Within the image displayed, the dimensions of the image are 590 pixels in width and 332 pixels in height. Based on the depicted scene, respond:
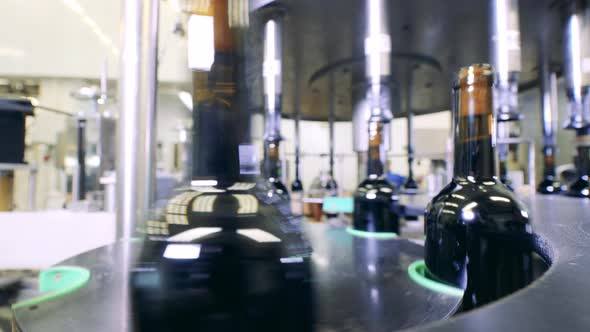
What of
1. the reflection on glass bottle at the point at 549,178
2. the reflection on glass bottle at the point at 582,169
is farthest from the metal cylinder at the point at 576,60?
the reflection on glass bottle at the point at 549,178

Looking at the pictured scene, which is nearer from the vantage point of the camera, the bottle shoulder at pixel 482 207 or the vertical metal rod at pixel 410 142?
the bottle shoulder at pixel 482 207

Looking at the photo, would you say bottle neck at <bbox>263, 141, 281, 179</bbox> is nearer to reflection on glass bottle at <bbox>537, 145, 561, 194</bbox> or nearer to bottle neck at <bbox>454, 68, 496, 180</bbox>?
bottle neck at <bbox>454, 68, 496, 180</bbox>

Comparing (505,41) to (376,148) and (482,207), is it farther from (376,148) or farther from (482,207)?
(482,207)

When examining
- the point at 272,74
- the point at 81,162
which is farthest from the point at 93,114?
the point at 272,74

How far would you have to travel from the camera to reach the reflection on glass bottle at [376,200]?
500 millimetres

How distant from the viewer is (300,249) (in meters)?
0.18

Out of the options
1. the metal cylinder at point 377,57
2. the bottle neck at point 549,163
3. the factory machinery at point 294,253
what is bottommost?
the factory machinery at point 294,253

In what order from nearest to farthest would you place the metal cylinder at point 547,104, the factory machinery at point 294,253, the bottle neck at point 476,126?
1. the factory machinery at point 294,253
2. the bottle neck at point 476,126
3. the metal cylinder at point 547,104

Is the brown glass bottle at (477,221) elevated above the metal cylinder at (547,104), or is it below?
below

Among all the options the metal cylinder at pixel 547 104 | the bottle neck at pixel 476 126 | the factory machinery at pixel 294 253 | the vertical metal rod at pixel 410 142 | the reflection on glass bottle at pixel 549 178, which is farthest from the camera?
the vertical metal rod at pixel 410 142

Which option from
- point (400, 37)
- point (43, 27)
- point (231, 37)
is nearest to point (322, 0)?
point (400, 37)

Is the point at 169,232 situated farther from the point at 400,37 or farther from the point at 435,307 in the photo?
the point at 400,37

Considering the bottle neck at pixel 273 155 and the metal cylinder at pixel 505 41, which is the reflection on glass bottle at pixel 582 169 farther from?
the bottle neck at pixel 273 155

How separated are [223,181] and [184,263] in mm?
42
